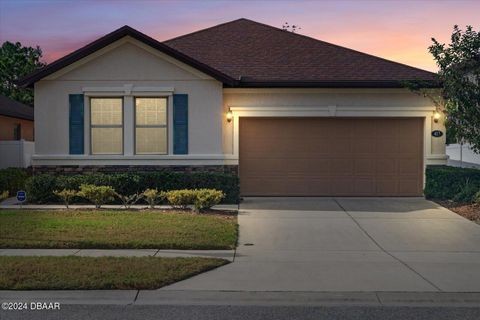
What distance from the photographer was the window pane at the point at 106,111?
16766 millimetres

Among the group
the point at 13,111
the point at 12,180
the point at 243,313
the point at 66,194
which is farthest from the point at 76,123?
the point at 13,111

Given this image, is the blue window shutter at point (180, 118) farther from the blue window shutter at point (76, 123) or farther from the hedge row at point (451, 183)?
the hedge row at point (451, 183)

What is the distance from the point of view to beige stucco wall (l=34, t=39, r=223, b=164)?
16609mm

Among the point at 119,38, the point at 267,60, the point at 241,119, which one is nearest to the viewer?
the point at 119,38

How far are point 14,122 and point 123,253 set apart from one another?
21.9m

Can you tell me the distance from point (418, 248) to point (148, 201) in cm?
717

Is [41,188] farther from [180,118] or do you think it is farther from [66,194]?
[180,118]

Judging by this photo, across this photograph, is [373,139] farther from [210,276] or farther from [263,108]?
[210,276]

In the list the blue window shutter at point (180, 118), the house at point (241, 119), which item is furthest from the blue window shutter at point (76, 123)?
the blue window shutter at point (180, 118)

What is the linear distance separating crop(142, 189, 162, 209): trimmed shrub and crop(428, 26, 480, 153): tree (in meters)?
7.67

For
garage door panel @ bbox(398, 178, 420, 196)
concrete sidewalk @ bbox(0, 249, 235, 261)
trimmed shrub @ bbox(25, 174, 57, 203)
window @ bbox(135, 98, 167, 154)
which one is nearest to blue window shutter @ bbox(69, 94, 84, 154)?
trimmed shrub @ bbox(25, 174, 57, 203)

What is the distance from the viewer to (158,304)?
22.6 feet

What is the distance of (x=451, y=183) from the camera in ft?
52.9

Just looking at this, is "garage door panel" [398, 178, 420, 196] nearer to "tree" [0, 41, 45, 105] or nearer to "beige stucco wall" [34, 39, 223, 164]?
"beige stucco wall" [34, 39, 223, 164]
